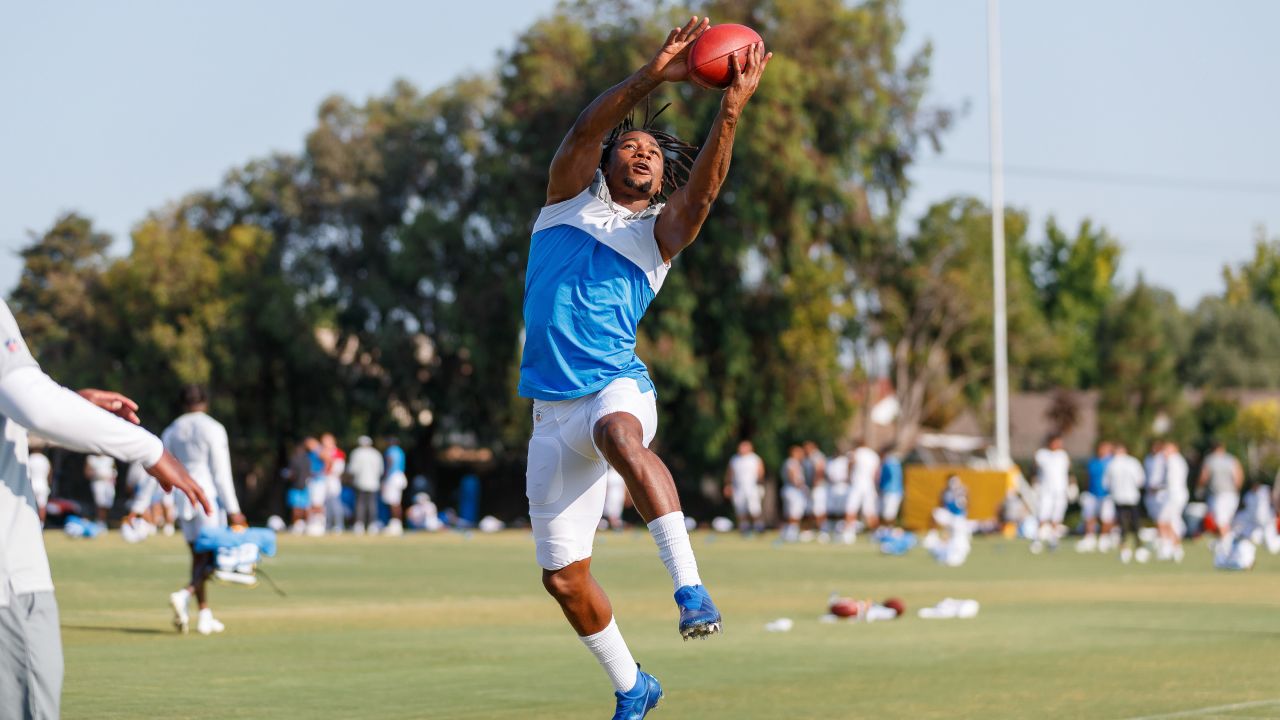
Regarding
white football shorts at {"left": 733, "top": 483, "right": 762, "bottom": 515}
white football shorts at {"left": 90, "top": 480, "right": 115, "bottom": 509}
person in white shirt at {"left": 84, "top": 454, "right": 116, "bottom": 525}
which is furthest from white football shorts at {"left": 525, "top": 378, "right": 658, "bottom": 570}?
white football shorts at {"left": 90, "top": 480, "right": 115, "bottom": 509}

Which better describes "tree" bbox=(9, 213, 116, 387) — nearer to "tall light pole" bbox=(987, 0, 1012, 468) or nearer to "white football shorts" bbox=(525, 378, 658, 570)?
"tall light pole" bbox=(987, 0, 1012, 468)

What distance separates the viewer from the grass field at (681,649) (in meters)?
9.60

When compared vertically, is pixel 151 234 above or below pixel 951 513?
above

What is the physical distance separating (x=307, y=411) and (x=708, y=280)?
15069mm

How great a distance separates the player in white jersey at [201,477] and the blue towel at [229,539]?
65 millimetres

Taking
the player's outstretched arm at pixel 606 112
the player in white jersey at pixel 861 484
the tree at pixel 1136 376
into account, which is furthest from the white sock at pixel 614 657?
the tree at pixel 1136 376

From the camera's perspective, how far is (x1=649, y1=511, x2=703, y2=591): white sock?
686cm

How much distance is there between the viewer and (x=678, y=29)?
7500mm

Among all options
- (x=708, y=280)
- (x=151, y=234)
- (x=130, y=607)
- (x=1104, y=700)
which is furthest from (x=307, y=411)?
(x=1104, y=700)

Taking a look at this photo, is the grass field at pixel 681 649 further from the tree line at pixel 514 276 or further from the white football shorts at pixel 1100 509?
the tree line at pixel 514 276

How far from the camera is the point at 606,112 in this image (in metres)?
7.55

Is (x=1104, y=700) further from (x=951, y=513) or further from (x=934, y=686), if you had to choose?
(x=951, y=513)

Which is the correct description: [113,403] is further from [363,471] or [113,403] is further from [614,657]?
[363,471]

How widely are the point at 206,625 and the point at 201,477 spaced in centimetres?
162
